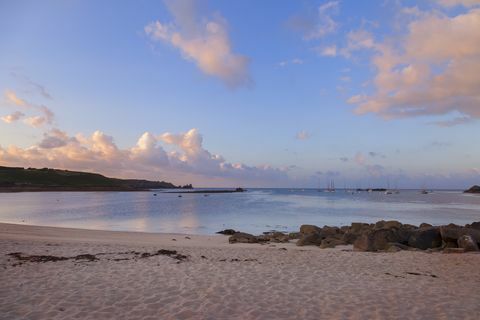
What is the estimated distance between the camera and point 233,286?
366 inches

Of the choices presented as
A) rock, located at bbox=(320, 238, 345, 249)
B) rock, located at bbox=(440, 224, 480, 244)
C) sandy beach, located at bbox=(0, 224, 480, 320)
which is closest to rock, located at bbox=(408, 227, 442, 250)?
rock, located at bbox=(440, 224, 480, 244)

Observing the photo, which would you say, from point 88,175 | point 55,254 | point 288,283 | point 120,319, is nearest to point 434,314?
point 288,283

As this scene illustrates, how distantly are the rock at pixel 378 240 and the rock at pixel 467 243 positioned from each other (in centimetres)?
247

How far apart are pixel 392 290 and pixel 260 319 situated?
12.9 feet

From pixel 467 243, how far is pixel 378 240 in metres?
3.56

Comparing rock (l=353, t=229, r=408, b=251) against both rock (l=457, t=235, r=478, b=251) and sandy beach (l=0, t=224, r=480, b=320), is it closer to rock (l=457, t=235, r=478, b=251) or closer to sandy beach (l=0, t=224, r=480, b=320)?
sandy beach (l=0, t=224, r=480, b=320)

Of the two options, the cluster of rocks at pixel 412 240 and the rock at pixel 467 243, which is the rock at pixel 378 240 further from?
the rock at pixel 467 243

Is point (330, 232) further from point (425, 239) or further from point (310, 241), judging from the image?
point (425, 239)

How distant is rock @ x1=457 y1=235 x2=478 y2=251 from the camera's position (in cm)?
1584

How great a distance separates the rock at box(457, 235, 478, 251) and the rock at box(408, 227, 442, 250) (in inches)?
52.2

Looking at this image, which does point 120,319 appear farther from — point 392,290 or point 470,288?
point 470,288

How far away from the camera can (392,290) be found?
908cm

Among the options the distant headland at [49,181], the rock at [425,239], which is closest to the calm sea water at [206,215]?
the rock at [425,239]

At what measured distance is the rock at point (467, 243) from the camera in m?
15.8
